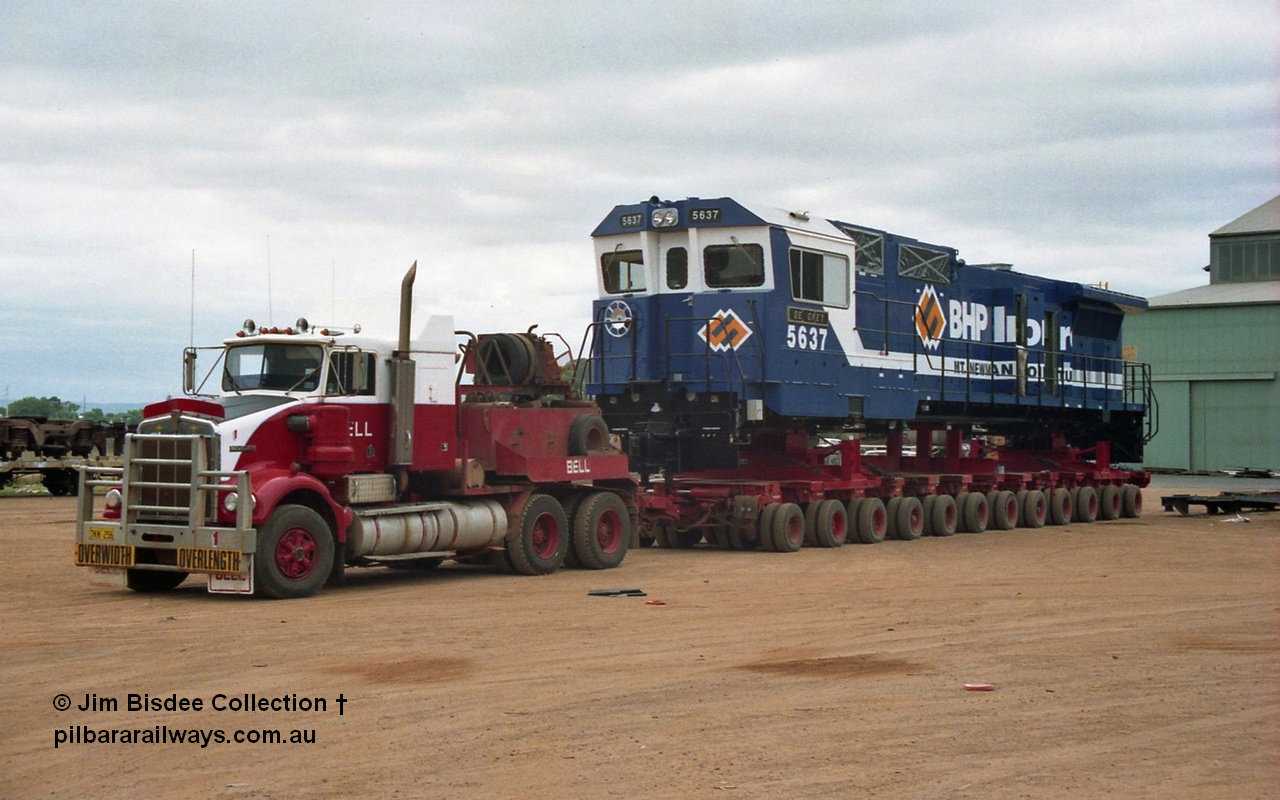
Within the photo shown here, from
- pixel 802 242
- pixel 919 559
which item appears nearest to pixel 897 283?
pixel 802 242

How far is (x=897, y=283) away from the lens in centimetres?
2638

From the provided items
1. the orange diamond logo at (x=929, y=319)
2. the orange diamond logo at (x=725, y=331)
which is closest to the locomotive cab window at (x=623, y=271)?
the orange diamond logo at (x=725, y=331)

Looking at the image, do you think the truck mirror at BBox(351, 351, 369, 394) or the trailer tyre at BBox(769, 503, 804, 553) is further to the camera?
the trailer tyre at BBox(769, 503, 804, 553)

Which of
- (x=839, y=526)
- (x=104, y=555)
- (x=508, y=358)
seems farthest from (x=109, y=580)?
(x=839, y=526)

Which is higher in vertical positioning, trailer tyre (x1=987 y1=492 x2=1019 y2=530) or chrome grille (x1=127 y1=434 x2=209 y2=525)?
chrome grille (x1=127 y1=434 x2=209 y2=525)

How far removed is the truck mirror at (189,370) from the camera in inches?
652

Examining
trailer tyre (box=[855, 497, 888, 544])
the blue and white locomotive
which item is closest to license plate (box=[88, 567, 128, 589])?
the blue and white locomotive

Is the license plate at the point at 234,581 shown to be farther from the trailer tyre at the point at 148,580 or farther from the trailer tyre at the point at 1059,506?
the trailer tyre at the point at 1059,506

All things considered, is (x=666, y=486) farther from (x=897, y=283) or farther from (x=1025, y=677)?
(x=1025, y=677)

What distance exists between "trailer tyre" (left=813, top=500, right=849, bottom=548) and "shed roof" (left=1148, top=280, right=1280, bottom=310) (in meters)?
37.0

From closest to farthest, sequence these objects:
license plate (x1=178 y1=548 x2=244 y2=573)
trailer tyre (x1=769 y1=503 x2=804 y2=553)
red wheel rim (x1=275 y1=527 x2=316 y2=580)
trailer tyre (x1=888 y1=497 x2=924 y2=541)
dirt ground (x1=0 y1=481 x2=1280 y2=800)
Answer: dirt ground (x1=0 y1=481 x2=1280 y2=800), license plate (x1=178 y1=548 x2=244 y2=573), red wheel rim (x1=275 y1=527 x2=316 y2=580), trailer tyre (x1=769 y1=503 x2=804 y2=553), trailer tyre (x1=888 y1=497 x2=924 y2=541)

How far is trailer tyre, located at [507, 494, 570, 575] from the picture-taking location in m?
18.4

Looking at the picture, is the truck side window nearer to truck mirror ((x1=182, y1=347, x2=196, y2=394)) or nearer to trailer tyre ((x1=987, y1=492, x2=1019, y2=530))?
truck mirror ((x1=182, y1=347, x2=196, y2=394))

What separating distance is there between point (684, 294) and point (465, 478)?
6.45 meters
